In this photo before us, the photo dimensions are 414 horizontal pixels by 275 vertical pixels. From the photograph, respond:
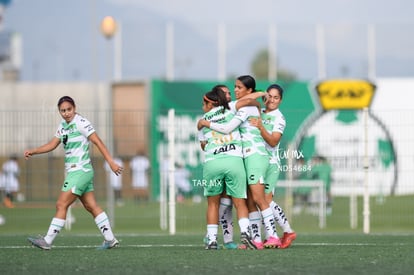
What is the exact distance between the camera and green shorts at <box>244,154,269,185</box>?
13.9 meters

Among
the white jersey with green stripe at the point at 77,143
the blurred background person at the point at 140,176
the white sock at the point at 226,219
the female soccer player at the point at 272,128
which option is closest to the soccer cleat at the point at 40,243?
the white jersey with green stripe at the point at 77,143

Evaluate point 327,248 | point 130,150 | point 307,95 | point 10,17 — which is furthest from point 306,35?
point 327,248

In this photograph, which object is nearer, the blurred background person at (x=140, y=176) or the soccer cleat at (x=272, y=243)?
the soccer cleat at (x=272, y=243)

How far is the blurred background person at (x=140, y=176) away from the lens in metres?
25.1

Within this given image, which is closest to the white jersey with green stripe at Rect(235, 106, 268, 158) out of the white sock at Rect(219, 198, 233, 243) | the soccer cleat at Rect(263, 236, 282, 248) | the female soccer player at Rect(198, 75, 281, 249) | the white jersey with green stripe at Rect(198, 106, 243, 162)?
the female soccer player at Rect(198, 75, 281, 249)

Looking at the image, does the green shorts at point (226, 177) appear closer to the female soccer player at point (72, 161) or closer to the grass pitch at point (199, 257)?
the grass pitch at point (199, 257)

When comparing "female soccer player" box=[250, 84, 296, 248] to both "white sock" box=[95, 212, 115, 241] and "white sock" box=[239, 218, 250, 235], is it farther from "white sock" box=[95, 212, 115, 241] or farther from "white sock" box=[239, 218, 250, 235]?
"white sock" box=[95, 212, 115, 241]

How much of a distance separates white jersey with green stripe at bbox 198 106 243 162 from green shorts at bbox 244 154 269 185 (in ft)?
0.68

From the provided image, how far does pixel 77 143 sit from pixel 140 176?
452 inches

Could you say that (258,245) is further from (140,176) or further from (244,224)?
(140,176)

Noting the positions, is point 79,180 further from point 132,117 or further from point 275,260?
point 132,117

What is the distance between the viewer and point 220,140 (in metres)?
13.6

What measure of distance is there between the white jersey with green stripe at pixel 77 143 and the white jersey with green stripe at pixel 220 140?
4.81 ft

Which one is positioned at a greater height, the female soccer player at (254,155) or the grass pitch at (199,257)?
the female soccer player at (254,155)
